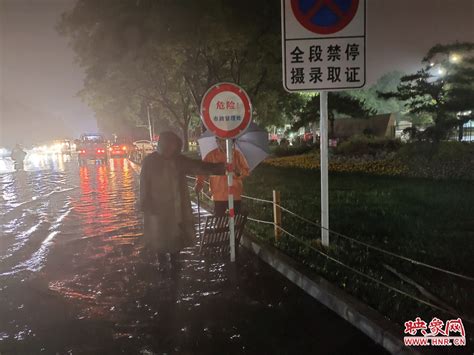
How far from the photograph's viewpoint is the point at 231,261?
243 inches

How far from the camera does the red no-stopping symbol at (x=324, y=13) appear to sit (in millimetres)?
5594

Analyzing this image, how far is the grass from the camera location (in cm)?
454

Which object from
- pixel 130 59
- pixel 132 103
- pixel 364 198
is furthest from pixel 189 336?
pixel 132 103

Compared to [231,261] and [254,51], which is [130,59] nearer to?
[254,51]

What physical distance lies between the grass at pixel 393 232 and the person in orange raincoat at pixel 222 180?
1.00 meters

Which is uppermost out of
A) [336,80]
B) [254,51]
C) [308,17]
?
[254,51]

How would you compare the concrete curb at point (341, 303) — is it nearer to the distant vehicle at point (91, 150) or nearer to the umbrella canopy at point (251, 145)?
the umbrella canopy at point (251, 145)

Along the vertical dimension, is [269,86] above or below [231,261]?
above

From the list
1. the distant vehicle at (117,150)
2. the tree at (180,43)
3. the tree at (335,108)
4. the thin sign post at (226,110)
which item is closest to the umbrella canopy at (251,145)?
the thin sign post at (226,110)

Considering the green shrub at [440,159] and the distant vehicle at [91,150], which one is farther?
the distant vehicle at [91,150]

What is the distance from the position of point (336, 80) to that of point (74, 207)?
8741mm

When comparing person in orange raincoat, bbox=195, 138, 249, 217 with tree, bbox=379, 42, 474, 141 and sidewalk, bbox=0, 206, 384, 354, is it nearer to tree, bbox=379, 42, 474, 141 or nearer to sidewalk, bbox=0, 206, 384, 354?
sidewalk, bbox=0, 206, 384, 354

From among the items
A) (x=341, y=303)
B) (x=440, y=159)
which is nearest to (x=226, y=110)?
(x=341, y=303)
